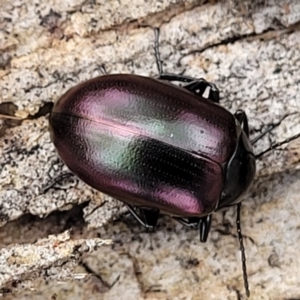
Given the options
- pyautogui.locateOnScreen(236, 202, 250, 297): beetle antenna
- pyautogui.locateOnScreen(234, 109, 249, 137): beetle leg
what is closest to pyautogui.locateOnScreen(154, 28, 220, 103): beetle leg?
pyautogui.locateOnScreen(234, 109, 249, 137): beetle leg

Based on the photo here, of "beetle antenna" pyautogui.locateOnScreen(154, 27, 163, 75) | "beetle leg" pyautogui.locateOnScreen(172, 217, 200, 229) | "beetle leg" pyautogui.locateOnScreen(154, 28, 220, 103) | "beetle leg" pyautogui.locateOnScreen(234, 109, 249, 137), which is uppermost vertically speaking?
"beetle antenna" pyautogui.locateOnScreen(154, 27, 163, 75)

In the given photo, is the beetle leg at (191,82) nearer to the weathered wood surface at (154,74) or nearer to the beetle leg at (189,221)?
the weathered wood surface at (154,74)

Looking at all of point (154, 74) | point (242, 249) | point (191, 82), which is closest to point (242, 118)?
point (191, 82)

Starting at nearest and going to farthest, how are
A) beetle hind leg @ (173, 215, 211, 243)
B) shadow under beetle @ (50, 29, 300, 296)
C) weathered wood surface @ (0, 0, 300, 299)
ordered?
1. shadow under beetle @ (50, 29, 300, 296)
2. weathered wood surface @ (0, 0, 300, 299)
3. beetle hind leg @ (173, 215, 211, 243)

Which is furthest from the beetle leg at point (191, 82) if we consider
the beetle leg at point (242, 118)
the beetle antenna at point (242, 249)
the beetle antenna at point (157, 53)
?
the beetle antenna at point (242, 249)

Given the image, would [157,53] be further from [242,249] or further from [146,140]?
[242,249]

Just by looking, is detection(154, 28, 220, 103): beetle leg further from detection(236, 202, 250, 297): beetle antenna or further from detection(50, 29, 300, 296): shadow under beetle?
detection(236, 202, 250, 297): beetle antenna
